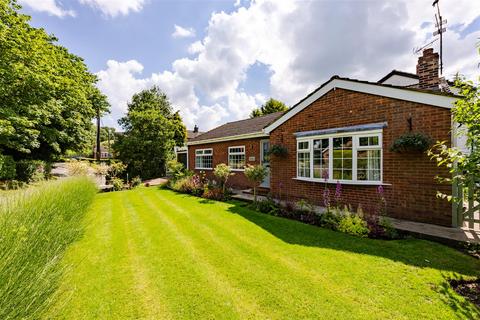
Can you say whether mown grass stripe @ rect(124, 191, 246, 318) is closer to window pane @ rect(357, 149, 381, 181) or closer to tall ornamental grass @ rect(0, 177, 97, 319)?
tall ornamental grass @ rect(0, 177, 97, 319)

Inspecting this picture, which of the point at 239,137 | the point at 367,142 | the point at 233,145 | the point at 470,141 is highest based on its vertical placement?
the point at 239,137

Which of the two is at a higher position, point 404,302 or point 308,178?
point 308,178

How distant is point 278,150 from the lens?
9773mm

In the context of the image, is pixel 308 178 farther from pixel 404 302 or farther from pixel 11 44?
pixel 11 44

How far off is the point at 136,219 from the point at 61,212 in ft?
8.76

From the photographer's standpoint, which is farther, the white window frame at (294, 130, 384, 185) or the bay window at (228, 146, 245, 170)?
the bay window at (228, 146, 245, 170)

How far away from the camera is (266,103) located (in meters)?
35.7

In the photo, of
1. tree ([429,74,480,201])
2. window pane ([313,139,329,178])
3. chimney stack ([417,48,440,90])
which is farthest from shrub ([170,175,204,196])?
chimney stack ([417,48,440,90])

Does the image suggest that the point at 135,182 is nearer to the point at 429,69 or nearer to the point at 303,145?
the point at 303,145

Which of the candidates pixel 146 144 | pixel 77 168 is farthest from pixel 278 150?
pixel 146 144

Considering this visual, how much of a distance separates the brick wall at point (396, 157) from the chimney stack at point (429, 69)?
2.02 m

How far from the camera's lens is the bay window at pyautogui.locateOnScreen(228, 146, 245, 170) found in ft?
44.1

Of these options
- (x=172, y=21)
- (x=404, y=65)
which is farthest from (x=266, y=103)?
(x=172, y=21)

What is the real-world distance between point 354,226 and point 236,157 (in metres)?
9.10
